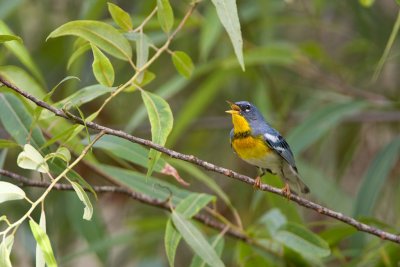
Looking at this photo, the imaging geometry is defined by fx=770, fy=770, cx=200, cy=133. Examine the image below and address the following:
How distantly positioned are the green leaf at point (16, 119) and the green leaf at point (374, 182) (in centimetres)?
139

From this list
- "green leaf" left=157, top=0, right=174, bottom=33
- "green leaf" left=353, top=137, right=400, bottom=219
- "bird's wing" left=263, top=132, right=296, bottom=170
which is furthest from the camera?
"green leaf" left=353, top=137, right=400, bottom=219

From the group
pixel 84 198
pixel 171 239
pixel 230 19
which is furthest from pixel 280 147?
pixel 84 198

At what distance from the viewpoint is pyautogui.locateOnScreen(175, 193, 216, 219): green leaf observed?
2295 mm

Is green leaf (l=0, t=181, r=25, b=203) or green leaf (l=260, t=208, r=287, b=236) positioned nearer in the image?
green leaf (l=0, t=181, r=25, b=203)

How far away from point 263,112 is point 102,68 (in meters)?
2.05

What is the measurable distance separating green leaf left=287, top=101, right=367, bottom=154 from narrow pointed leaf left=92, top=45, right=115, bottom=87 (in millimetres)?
1483

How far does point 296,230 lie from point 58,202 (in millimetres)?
1864

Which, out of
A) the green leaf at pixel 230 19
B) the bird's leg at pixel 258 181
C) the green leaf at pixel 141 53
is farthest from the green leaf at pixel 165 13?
the bird's leg at pixel 258 181

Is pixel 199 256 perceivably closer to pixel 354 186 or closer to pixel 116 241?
pixel 116 241

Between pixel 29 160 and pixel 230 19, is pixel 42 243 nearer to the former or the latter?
pixel 29 160

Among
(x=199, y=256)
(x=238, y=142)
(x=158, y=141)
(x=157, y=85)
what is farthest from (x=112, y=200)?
(x=158, y=141)

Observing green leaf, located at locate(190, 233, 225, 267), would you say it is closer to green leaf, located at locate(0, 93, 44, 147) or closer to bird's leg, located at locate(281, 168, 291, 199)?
bird's leg, located at locate(281, 168, 291, 199)

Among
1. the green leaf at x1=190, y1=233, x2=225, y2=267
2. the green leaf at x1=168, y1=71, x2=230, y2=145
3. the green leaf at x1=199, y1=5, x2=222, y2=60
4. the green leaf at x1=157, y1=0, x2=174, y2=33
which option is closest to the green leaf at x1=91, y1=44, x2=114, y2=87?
the green leaf at x1=157, y1=0, x2=174, y2=33

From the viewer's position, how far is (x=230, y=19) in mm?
1921
